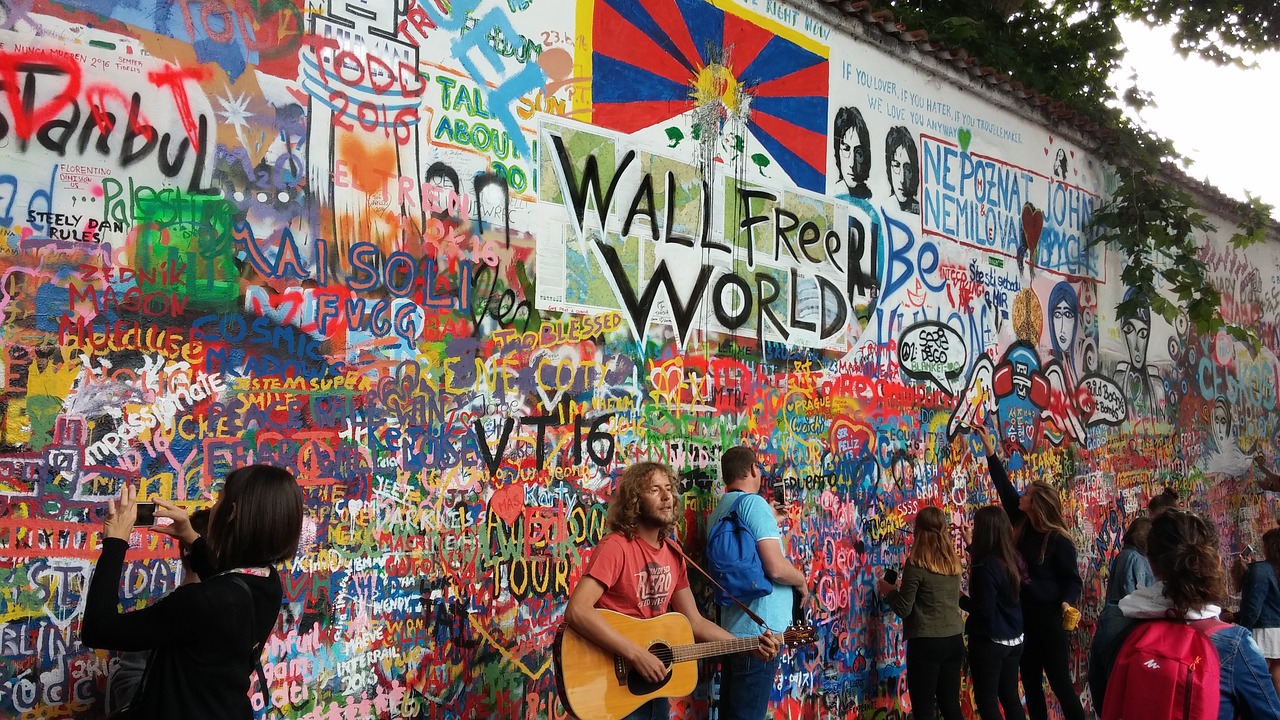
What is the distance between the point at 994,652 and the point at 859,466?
5.30 ft

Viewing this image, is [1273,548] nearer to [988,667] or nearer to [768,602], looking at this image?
[988,667]

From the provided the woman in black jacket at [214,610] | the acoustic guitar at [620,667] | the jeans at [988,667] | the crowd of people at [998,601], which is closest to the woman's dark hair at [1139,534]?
the crowd of people at [998,601]

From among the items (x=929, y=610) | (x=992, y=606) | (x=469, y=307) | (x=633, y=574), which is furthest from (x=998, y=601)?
(x=469, y=307)

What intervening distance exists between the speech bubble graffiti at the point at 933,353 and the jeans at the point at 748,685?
3380 millimetres

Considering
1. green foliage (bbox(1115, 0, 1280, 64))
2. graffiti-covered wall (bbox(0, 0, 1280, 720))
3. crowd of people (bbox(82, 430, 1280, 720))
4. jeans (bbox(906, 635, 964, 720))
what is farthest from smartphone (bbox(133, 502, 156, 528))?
green foliage (bbox(1115, 0, 1280, 64))

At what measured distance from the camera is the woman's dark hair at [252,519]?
3449mm

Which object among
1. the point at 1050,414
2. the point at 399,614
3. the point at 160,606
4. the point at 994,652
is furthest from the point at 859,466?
the point at 160,606

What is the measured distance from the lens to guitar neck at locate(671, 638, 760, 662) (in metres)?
4.97

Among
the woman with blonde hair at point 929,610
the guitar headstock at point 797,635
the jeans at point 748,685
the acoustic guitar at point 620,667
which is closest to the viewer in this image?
the acoustic guitar at point 620,667

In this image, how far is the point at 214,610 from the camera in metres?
3.31

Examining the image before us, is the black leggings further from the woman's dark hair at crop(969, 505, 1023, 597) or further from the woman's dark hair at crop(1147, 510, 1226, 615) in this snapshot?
the woman's dark hair at crop(1147, 510, 1226, 615)

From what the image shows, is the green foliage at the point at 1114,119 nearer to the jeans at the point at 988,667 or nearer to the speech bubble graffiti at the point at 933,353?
the speech bubble graffiti at the point at 933,353

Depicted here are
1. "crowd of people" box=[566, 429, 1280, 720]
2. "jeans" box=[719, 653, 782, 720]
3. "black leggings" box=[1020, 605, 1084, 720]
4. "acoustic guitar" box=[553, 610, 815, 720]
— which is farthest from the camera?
"black leggings" box=[1020, 605, 1084, 720]

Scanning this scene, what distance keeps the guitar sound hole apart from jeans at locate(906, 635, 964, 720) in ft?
8.76
